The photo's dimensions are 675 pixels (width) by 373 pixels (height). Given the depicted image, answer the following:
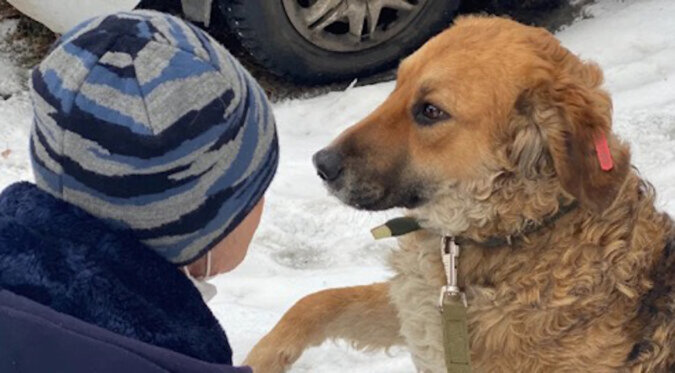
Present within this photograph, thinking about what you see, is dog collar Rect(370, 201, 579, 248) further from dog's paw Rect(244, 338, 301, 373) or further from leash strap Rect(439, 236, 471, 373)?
dog's paw Rect(244, 338, 301, 373)

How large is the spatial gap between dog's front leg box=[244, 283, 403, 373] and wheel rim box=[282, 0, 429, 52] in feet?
6.64

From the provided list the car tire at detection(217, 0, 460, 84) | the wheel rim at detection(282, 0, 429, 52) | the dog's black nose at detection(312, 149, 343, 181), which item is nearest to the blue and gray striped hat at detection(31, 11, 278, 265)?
the dog's black nose at detection(312, 149, 343, 181)

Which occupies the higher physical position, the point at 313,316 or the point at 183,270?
the point at 183,270

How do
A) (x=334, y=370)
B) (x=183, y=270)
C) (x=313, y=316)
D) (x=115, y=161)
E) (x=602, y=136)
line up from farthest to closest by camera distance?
(x=334, y=370)
(x=313, y=316)
(x=602, y=136)
(x=183, y=270)
(x=115, y=161)

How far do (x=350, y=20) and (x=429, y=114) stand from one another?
93.5 inches

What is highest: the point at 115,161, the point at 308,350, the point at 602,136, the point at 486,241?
the point at 115,161

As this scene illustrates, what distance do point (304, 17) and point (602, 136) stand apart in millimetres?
2684

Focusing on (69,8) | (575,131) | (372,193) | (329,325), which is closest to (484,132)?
(575,131)

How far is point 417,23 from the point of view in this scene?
5215mm

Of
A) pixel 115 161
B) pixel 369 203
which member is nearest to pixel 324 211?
pixel 369 203

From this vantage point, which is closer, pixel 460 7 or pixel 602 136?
pixel 602 136

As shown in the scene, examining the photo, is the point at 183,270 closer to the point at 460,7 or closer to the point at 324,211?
the point at 324,211

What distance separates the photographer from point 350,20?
496 centimetres

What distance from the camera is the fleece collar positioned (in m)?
1.60
